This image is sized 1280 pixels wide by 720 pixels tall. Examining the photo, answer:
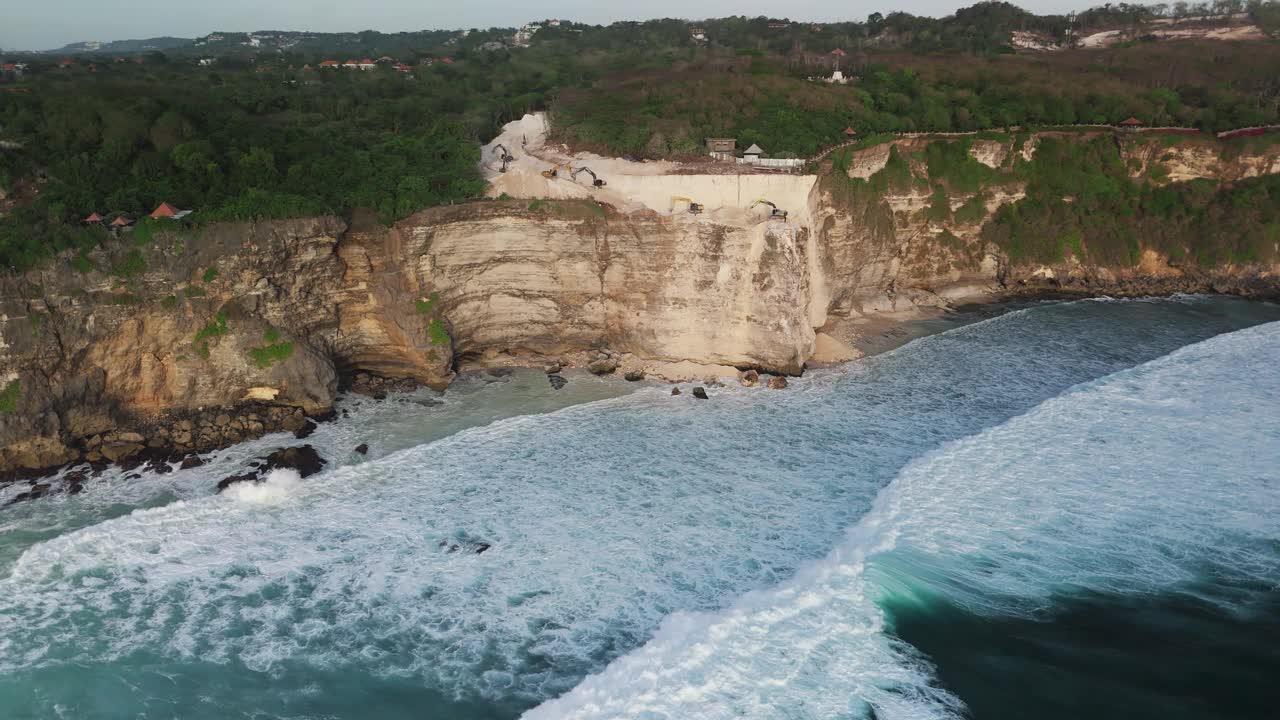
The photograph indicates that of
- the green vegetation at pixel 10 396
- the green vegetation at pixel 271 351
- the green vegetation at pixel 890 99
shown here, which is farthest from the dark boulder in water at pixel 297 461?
the green vegetation at pixel 890 99

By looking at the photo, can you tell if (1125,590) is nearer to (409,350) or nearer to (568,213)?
(568,213)

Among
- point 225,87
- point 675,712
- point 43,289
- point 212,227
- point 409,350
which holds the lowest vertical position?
point 675,712

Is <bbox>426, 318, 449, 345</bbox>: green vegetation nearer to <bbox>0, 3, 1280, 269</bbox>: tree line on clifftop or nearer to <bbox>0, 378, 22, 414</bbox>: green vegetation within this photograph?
<bbox>0, 3, 1280, 269</bbox>: tree line on clifftop

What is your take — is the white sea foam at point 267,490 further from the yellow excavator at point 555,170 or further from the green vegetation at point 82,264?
the yellow excavator at point 555,170

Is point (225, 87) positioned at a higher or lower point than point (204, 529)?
higher

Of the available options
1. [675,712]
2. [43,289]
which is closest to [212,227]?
[43,289]

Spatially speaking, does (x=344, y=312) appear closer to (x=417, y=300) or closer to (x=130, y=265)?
(x=417, y=300)

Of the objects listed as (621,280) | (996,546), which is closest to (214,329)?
(621,280)
